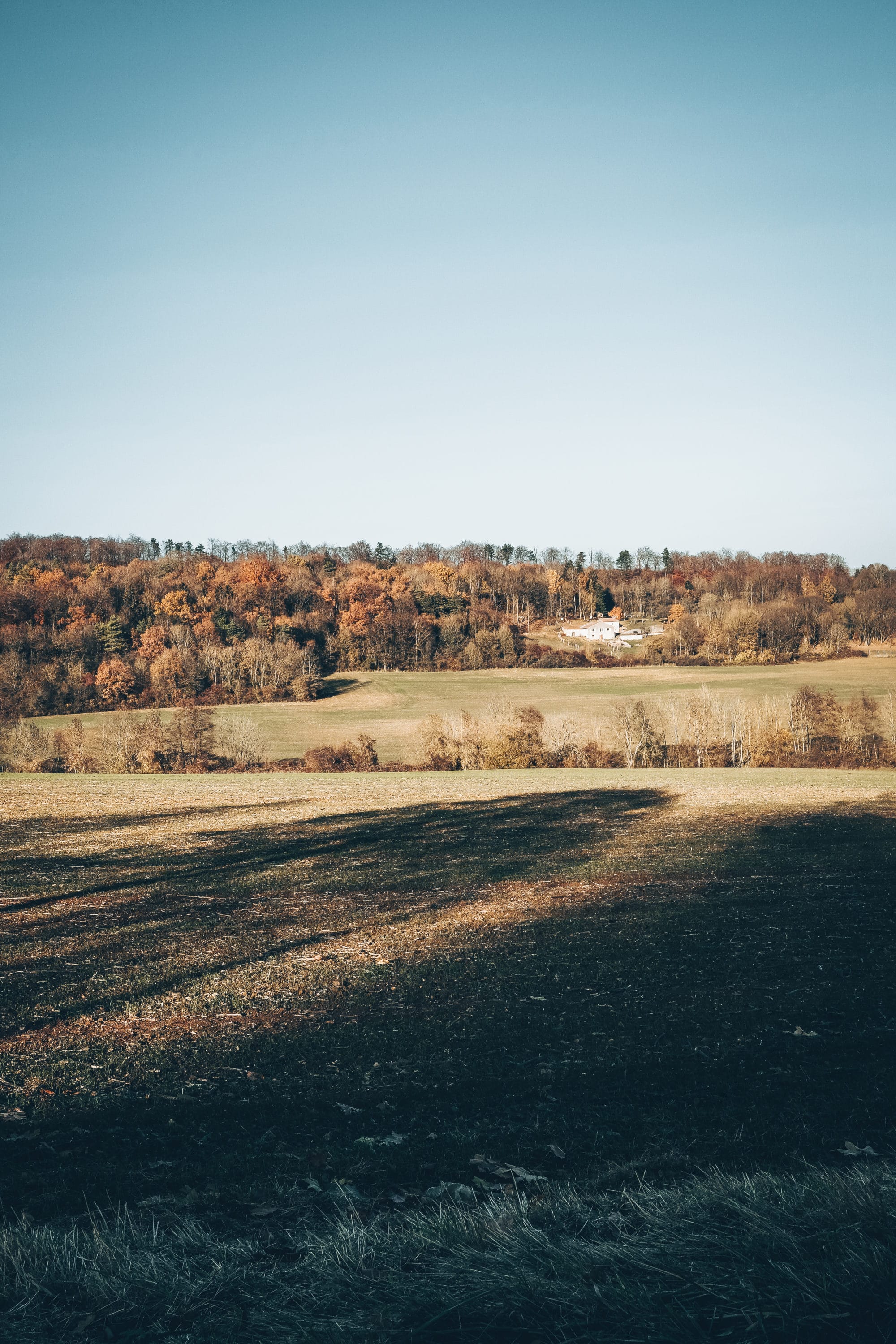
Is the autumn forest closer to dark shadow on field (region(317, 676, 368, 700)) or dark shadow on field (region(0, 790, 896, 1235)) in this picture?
dark shadow on field (region(317, 676, 368, 700))

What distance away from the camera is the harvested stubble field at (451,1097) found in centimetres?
330

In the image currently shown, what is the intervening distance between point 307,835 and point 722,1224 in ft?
79.3

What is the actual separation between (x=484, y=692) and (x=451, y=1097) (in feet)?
293

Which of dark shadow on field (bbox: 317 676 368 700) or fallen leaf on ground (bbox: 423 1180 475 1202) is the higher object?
dark shadow on field (bbox: 317 676 368 700)

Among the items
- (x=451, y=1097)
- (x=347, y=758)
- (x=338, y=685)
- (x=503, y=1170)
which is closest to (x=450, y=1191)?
(x=503, y=1170)

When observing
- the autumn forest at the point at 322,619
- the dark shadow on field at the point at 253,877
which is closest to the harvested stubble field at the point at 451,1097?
the dark shadow on field at the point at 253,877

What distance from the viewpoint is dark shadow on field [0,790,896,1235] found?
6.06 m

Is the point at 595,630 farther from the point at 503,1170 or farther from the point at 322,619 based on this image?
the point at 503,1170

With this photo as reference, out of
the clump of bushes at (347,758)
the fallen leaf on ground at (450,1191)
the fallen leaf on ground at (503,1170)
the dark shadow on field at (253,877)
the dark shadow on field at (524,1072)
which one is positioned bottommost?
the clump of bushes at (347,758)

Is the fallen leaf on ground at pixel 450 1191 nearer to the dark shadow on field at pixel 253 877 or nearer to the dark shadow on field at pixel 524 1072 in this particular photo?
the dark shadow on field at pixel 524 1072

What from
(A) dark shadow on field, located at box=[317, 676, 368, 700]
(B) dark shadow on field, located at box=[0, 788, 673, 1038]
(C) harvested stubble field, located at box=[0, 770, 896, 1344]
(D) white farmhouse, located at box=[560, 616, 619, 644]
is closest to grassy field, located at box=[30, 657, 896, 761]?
(A) dark shadow on field, located at box=[317, 676, 368, 700]

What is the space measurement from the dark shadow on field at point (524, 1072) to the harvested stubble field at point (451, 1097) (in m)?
0.05

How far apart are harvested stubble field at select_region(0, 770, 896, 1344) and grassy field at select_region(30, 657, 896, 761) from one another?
147 ft

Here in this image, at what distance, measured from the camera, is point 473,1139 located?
6539 mm
